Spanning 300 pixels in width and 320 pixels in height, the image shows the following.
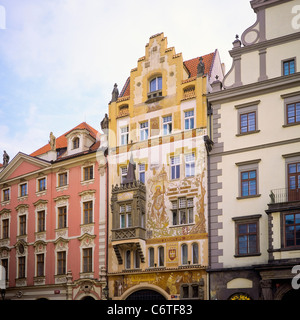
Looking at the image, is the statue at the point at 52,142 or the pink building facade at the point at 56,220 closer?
the pink building facade at the point at 56,220

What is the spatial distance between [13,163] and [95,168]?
304 inches

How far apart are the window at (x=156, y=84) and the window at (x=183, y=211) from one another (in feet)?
23.0

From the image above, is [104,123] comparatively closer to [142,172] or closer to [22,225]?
[142,172]

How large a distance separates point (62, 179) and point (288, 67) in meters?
16.0

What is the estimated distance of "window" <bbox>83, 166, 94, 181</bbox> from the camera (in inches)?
1300

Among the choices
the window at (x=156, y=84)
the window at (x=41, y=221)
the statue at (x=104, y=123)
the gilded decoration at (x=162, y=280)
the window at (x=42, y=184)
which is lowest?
the gilded decoration at (x=162, y=280)

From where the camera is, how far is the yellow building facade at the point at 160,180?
91.0 feet

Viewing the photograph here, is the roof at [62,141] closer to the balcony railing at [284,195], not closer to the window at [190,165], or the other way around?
the window at [190,165]

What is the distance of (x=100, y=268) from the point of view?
30.5 m

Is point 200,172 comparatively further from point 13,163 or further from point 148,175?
point 13,163

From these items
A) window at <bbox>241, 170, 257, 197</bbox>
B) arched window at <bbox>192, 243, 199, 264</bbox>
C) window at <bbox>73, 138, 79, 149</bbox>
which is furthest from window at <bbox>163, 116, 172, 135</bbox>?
window at <bbox>73, 138, 79, 149</bbox>

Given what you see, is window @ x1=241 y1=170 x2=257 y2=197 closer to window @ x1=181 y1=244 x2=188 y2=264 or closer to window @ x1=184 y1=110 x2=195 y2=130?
window @ x1=181 y1=244 x2=188 y2=264

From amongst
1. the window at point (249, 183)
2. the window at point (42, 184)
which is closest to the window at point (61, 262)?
the window at point (42, 184)

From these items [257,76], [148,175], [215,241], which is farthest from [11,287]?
[257,76]
